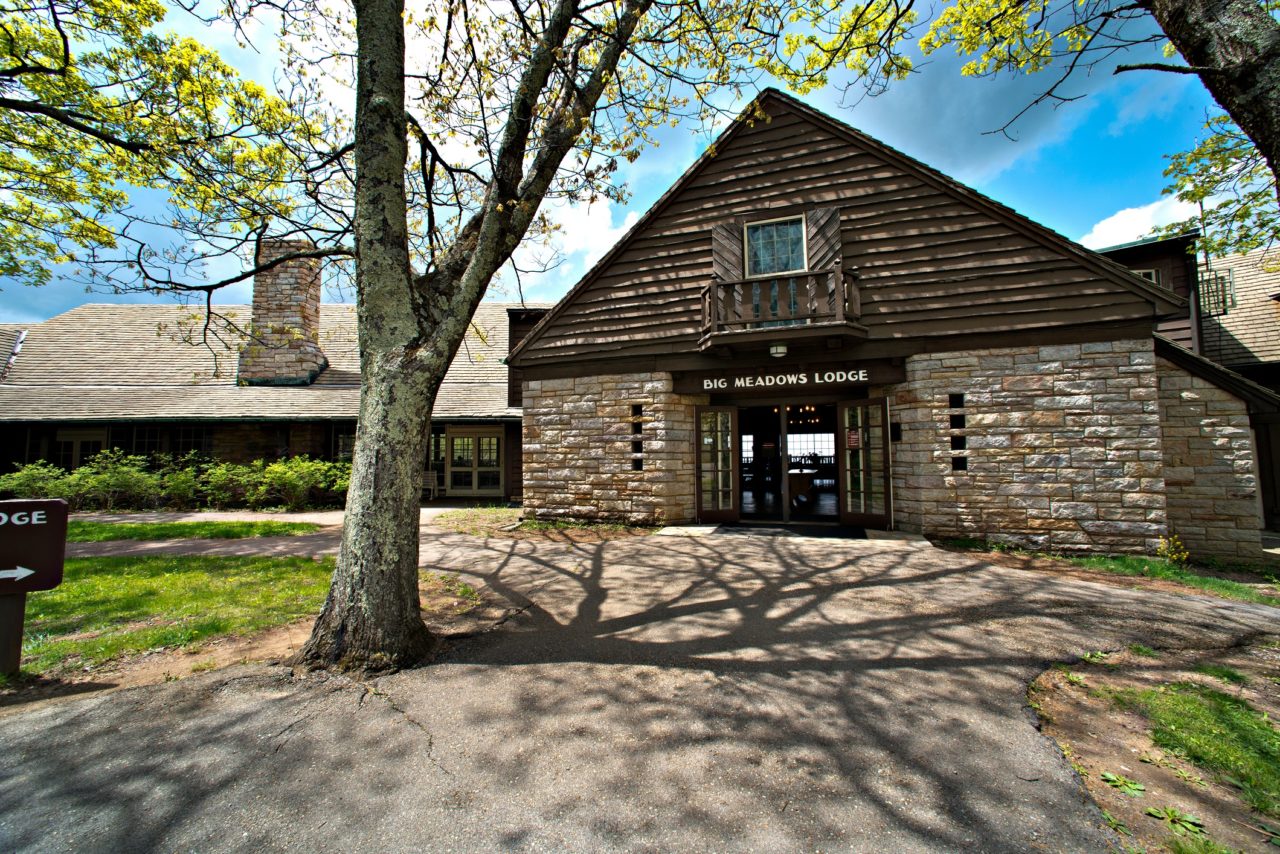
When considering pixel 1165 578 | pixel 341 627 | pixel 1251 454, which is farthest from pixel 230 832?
pixel 1251 454

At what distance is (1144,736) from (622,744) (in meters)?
2.98

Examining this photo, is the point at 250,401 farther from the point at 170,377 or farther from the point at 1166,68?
the point at 1166,68

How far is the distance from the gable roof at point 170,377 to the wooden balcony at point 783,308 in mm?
7781

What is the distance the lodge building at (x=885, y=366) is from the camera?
308 inches

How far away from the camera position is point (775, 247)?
9.79m

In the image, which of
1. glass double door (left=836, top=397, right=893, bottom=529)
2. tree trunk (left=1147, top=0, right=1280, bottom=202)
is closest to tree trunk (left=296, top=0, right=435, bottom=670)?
tree trunk (left=1147, top=0, right=1280, bottom=202)

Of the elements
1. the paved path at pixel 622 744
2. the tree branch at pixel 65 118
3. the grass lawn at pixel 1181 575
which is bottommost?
the grass lawn at pixel 1181 575

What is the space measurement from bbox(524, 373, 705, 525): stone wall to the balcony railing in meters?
1.71

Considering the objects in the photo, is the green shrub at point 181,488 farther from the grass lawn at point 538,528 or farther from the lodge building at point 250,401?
the grass lawn at point 538,528

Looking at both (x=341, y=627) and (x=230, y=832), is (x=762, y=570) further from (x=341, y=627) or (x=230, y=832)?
(x=230, y=832)

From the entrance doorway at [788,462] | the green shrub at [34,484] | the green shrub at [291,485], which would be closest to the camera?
the entrance doorway at [788,462]

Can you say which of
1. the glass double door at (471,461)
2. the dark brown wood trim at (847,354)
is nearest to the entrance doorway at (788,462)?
the dark brown wood trim at (847,354)

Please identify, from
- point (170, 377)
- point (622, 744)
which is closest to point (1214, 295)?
point (622, 744)

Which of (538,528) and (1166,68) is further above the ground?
(1166,68)
